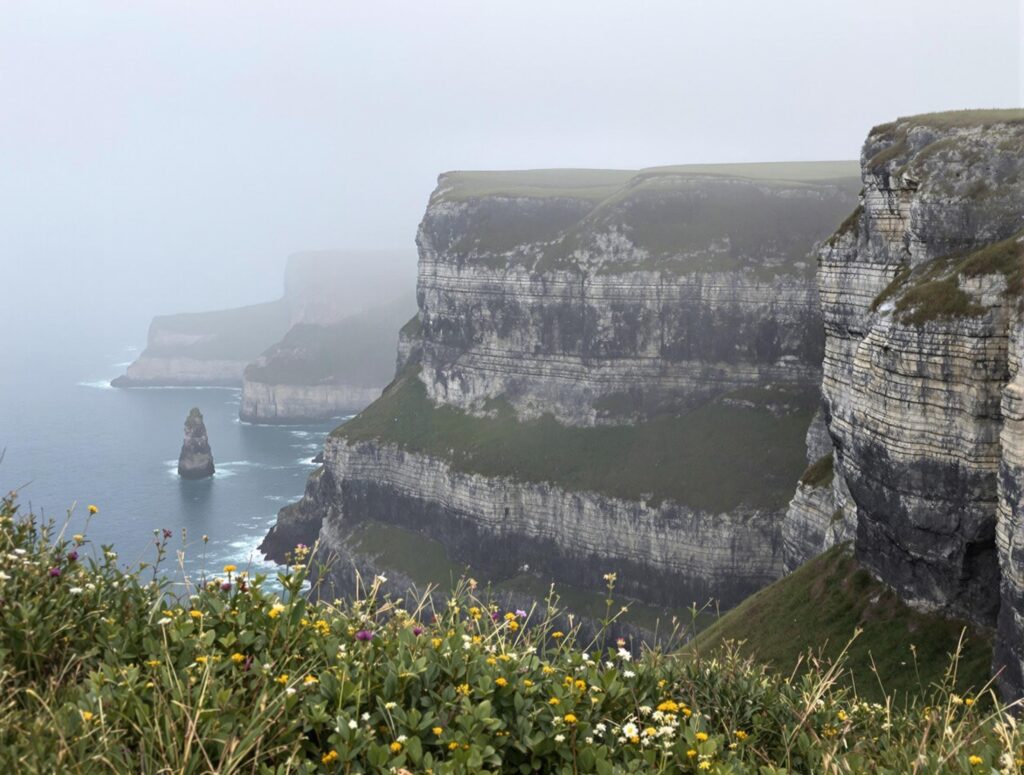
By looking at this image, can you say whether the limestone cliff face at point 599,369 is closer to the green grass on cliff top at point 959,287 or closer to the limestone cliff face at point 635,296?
the limestone cliff face at point 635,296

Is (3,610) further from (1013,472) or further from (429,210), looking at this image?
(429,210)

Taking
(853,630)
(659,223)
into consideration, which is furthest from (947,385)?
(659,223)

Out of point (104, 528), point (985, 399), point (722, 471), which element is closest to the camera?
point (985, 399)

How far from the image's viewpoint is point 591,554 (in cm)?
10900

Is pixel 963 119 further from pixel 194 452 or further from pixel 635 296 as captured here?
pixel 194 452

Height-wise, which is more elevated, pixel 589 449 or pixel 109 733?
pixel 109 733

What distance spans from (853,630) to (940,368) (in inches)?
647

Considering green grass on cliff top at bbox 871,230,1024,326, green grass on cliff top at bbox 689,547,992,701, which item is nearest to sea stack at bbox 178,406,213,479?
green grass on cliff top at bbox 689,547,992,701

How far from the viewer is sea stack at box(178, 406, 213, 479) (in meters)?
177

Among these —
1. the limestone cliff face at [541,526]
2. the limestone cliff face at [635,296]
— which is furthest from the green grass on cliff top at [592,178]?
the limestone cliff face at [541,526]

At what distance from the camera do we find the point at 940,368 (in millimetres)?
45031

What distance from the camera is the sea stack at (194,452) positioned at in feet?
581

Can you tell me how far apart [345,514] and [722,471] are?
52.9m

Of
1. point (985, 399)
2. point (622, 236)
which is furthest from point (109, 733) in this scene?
point (622, 236)
